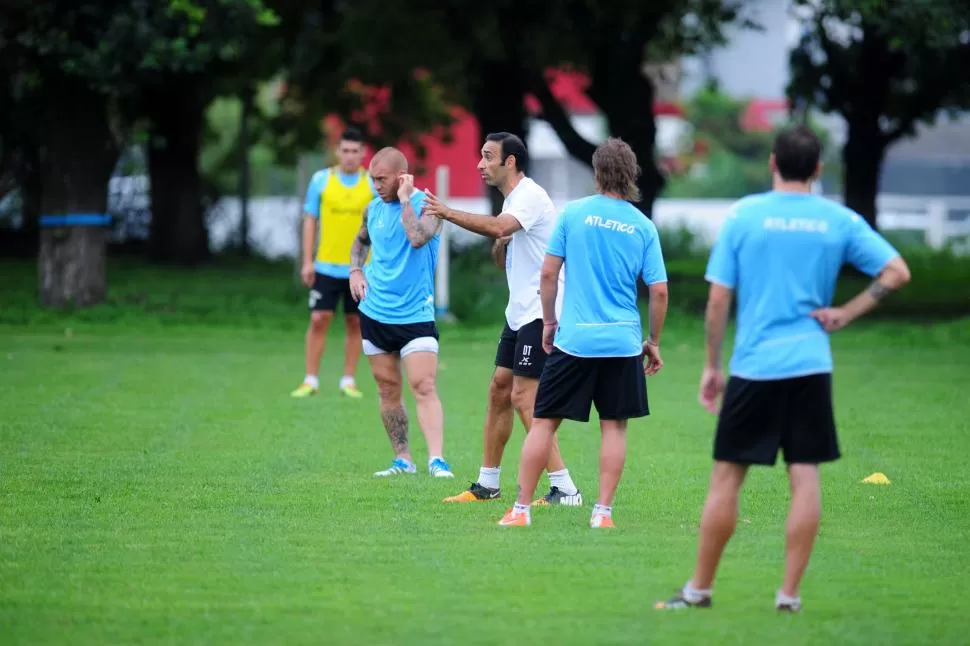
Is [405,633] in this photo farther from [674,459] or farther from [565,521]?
[674,459]

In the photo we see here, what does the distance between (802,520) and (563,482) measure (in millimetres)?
3062

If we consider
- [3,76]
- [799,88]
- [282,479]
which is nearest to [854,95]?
[799,88]

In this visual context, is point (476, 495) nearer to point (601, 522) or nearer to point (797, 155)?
point (601, 522)

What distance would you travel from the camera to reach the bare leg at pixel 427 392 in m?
9.97

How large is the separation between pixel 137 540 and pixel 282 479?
2.08m

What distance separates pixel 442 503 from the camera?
357 inches

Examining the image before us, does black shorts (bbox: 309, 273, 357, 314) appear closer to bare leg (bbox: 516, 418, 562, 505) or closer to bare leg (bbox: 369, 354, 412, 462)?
bare leg (bbox: 369, 354, 412, 462)

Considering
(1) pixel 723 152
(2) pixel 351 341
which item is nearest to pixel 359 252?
(2) pixel 351 341

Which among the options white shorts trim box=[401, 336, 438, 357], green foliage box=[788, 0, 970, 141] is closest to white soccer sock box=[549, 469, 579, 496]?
white shorts trim box=[401, 336, 438, 357]

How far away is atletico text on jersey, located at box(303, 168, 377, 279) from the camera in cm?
1412

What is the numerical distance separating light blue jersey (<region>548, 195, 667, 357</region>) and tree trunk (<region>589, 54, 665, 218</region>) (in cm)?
1908

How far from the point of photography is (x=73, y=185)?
21.4 m

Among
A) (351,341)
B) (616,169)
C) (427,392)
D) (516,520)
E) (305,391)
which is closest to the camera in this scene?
(616,169)

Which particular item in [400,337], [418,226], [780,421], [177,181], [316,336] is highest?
[418,226]
